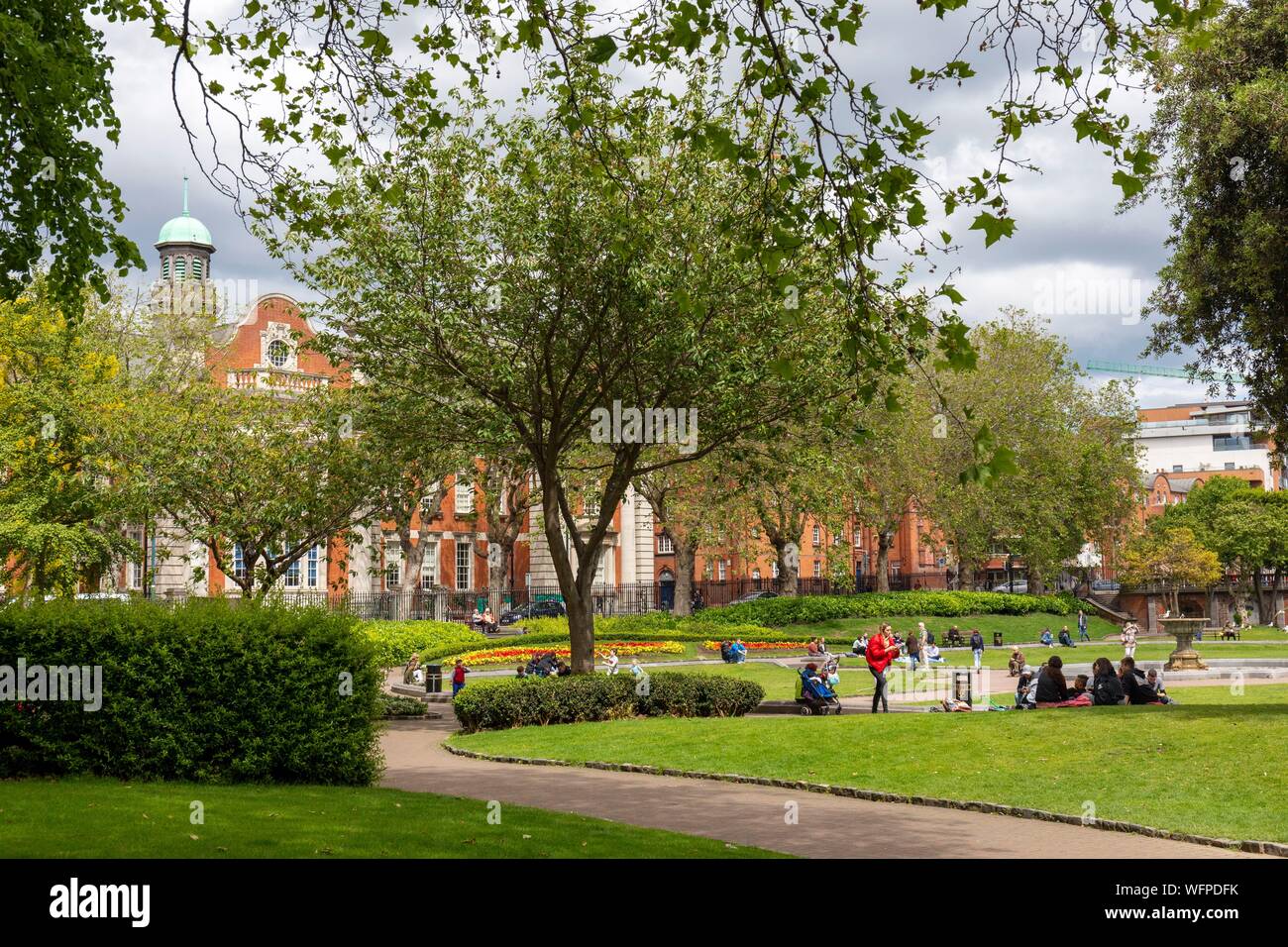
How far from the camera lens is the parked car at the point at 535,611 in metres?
56.0

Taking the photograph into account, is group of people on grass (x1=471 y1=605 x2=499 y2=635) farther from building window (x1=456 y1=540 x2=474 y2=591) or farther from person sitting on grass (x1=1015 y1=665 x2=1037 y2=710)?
person sitting on grass (x1=1015 y1=665 x2=1037 y2=710)

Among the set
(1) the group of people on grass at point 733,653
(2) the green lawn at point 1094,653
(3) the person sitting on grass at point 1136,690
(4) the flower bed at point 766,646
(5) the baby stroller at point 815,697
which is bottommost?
(2) the green lawn at point 1094,653

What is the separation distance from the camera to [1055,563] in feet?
194

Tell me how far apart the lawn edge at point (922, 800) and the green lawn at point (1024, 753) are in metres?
0.20

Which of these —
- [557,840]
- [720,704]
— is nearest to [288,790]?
[557,840]

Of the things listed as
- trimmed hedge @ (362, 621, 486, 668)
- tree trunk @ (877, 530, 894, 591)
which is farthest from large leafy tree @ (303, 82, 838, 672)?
tree trunk @ (877, 530, 894, 591)

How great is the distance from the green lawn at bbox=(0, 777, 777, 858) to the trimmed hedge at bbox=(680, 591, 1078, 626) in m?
34.4

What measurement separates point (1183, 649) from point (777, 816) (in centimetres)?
2644

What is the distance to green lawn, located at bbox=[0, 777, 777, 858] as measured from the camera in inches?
354

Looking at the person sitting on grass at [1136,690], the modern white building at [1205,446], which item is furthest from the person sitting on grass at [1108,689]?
the modern white building at [1205,446]

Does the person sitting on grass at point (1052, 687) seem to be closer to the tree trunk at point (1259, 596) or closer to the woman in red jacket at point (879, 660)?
the woman in red jacket at point (879, 660)

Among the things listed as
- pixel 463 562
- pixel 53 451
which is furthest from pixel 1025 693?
pixel 463 562

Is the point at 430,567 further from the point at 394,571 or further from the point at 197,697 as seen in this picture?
the point at 197,697
